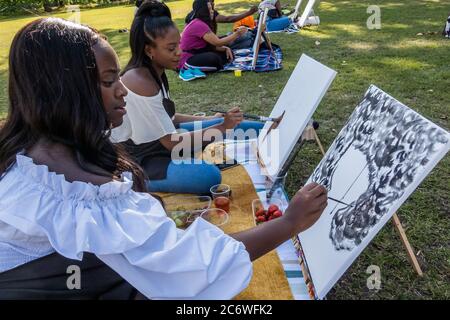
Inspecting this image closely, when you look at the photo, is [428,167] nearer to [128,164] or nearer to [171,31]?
[128,164]

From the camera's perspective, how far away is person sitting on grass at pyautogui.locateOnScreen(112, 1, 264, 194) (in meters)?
2.63

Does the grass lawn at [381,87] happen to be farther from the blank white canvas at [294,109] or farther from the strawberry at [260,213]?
the strawberry at [260,213]

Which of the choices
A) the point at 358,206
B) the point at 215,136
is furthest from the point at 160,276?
the point at 215,136

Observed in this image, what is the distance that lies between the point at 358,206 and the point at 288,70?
4696mm

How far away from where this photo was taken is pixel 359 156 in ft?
6.51

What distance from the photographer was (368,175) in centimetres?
183

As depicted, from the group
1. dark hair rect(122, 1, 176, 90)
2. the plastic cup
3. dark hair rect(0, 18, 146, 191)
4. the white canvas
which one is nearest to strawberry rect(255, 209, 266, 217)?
the plastic cup

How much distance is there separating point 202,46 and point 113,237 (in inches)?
214

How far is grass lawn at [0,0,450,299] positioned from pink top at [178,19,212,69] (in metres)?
0.48

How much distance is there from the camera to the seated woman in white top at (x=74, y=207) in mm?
1198

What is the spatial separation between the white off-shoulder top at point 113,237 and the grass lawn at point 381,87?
112cm

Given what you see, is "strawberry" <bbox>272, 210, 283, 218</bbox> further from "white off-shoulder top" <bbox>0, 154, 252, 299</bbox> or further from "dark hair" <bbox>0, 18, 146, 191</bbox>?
"dark hair" <bbox>0, 18, 146, 191</bbox>

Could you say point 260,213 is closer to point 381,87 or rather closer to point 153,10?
point 153,10

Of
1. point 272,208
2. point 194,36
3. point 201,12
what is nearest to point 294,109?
point 272,208
